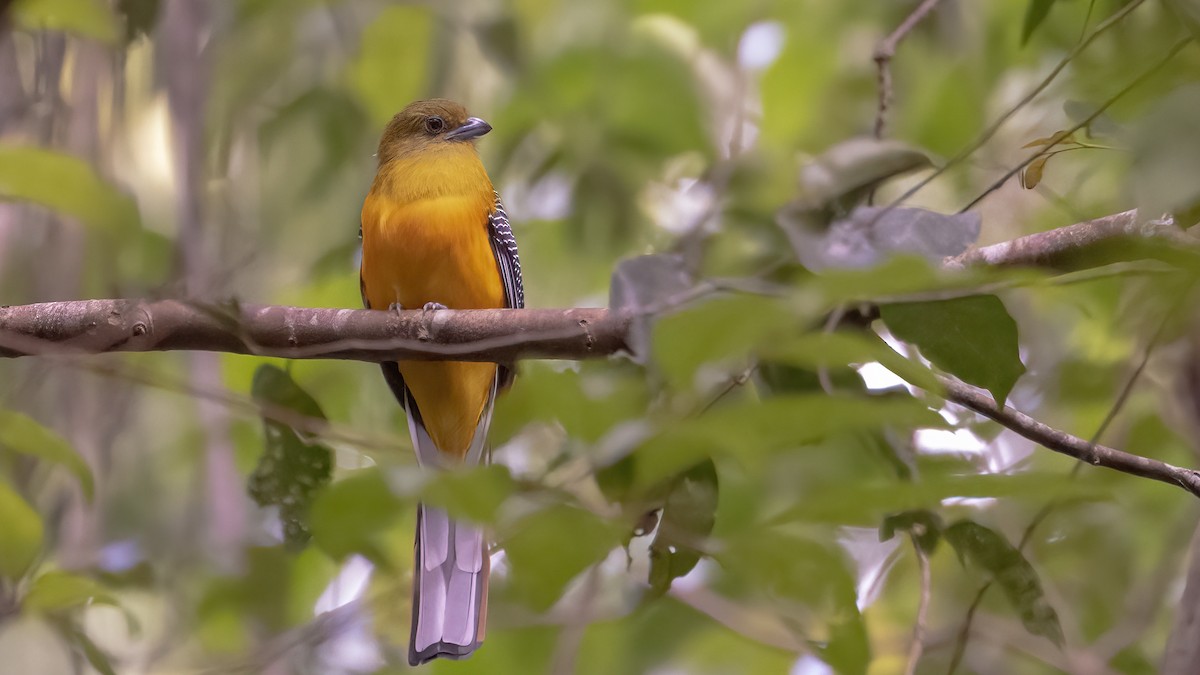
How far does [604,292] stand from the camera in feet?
14.6

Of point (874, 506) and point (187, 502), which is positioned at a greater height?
point (874, 506)

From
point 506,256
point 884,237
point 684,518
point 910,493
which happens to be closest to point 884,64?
point 884,237

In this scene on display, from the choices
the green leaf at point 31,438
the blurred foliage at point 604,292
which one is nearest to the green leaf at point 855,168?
the blurred foliage at point 604,292

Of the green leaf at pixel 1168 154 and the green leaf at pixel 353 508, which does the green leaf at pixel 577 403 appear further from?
the green leaf at pixel 1168 154

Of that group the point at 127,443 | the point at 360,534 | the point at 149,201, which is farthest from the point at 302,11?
the point at 360,534

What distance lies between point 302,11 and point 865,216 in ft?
9.30

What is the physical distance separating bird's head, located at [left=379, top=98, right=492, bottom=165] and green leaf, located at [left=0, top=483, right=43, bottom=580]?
8.27ft

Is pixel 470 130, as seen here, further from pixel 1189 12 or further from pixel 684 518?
pixel 1189 12

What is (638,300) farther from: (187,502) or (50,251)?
(187,502)

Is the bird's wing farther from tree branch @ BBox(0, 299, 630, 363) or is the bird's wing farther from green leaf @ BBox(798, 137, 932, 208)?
green leaf @ BBox(798, 137, 932, 208)

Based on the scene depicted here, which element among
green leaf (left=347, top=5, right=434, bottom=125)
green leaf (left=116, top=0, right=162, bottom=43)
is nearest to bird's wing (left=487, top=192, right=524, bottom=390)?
green leaf (left=347, top=5, right=434, bottom=125)

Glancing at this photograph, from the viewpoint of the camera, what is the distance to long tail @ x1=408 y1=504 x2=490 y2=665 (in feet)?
9.71

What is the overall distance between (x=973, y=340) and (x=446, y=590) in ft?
5.54

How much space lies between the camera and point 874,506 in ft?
4.24
